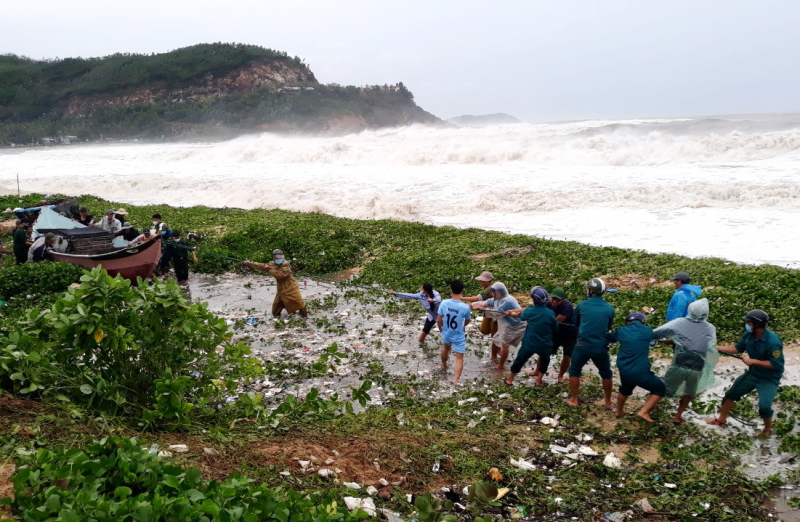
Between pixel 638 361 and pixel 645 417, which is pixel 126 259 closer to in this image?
pixel 638 361

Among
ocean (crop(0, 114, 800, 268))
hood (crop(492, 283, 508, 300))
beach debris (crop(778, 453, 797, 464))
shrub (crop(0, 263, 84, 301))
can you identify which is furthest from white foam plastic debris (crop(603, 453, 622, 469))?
ocean (crop(0, 114, 800, 268))

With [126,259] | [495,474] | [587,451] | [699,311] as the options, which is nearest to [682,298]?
[699,311]

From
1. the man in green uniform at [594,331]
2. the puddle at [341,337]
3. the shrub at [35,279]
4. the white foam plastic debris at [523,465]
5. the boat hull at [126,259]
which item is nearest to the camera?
the white foam plastic debris at [523,465]

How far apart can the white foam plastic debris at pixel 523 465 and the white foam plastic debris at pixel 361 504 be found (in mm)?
1734

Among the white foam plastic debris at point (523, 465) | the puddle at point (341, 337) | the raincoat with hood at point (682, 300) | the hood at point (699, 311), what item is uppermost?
the hood at point (699, 311)

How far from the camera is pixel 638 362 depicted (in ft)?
23.9

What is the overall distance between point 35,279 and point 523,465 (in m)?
11.2

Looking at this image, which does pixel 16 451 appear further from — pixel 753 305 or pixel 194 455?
pixel 753 305

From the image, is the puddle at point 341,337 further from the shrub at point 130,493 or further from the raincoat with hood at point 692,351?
the shrub at point 130,493

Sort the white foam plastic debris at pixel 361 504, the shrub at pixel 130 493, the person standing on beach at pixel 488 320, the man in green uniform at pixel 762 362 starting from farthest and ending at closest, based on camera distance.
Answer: the person standing on beach at pixel 488 320 → the man in green uniform at pixel 762 362 → the white foam plastic debris at pixel 361 504 → the shrub at pixel 130 493

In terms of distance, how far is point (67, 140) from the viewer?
263ft

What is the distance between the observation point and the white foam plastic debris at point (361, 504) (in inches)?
196

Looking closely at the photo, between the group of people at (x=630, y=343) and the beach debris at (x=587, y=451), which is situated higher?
the group of people at (x=630, y=343)

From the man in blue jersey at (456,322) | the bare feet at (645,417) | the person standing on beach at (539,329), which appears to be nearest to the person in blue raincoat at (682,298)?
the person standing on beach at (539,329)
